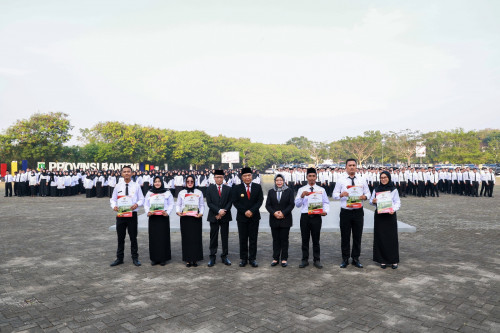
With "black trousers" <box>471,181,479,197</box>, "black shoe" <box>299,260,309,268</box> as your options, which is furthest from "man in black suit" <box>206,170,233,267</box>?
"black trousers" <box>471,181,479,197</box>

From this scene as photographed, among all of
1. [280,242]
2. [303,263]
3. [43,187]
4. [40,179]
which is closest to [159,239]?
[280,242]

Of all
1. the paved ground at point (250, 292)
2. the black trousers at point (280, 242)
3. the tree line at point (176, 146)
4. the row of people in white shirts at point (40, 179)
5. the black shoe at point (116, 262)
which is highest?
the tree line at point (176, 146)

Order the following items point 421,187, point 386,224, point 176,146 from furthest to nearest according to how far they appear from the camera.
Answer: point 176,146 → point 421,187 → point 386,224

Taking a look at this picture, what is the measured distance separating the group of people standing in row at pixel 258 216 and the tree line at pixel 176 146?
3511cm

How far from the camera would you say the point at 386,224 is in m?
6.28

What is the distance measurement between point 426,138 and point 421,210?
165 ft

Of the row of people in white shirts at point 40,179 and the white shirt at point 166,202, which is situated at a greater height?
the row of people in white shirts at point 40,179

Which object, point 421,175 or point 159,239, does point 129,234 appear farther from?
point 421,175

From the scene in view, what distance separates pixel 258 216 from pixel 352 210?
1718mm

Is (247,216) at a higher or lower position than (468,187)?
higher

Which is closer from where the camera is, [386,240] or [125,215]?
[386,240]

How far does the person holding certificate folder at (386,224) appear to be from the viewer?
610 cm

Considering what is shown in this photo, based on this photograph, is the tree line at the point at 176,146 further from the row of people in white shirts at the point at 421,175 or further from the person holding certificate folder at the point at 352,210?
the person holding certificate folder at the point at 352,210

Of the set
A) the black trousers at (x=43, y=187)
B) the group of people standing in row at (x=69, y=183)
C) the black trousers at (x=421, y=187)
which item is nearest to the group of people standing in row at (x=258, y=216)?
the group of people standing in row at (x=69, y=183)
